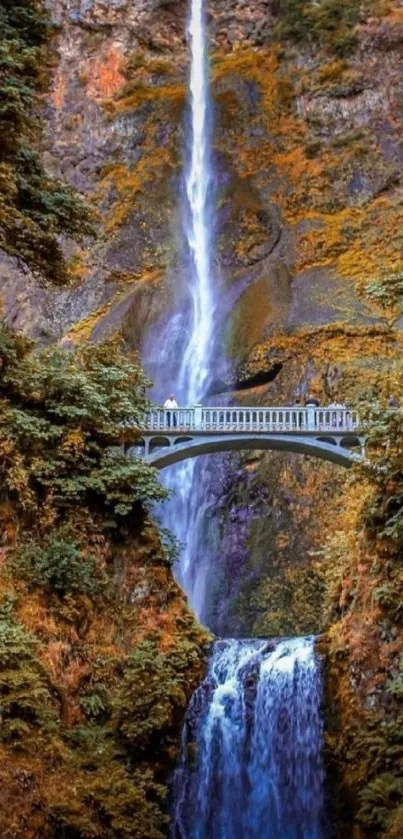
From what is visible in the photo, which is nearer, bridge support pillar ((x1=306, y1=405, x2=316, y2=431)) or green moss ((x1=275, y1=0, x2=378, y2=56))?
bridge support pillar ((x1=306, y1=405, x2=316, y2=431))

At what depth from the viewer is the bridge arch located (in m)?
22.4

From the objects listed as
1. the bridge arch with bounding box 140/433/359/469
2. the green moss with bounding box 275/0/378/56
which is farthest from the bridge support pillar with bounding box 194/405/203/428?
the green moss with bounding box 275/0/378/56

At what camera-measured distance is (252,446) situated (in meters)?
23.0

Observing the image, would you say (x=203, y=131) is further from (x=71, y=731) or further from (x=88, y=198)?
(x=71, y=731)

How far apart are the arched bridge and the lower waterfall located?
21.8 ft

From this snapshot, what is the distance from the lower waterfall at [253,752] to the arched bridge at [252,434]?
664cm

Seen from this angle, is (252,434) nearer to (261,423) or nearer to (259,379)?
(261,423)

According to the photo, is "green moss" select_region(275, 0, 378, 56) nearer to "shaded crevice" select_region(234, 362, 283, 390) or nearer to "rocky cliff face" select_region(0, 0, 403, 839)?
"rocky cliff face" select_region(0, 0, 403, 839)

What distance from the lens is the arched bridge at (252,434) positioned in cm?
2245

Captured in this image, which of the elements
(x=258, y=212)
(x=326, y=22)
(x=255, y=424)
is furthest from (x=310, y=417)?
(x=326, y=22)

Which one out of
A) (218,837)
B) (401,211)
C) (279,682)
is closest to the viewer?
(218,837)

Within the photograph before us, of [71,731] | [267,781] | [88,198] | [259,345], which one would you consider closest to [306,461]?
[259,345]

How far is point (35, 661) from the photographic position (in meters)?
13.5

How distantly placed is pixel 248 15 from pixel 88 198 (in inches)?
485
